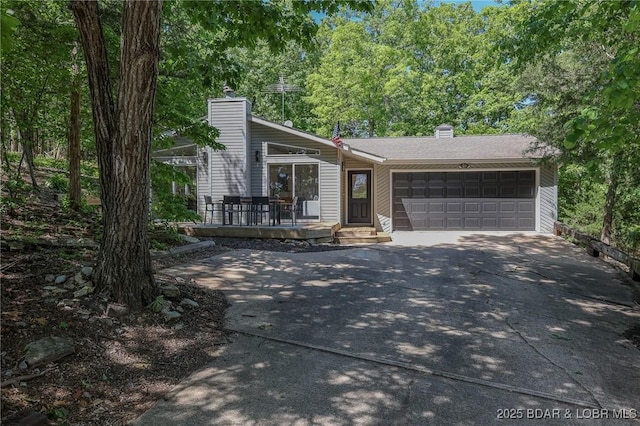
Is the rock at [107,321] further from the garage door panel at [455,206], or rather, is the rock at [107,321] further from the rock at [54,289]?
the garage door panel at [455,206]

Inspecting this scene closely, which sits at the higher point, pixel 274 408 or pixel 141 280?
pixel 141 280

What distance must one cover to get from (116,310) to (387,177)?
39.6 feet

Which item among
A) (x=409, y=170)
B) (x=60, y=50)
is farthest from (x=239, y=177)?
(x=60, y=50)

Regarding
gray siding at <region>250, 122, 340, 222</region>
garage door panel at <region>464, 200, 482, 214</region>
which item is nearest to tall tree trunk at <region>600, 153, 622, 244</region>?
garage door panel at <region>464, 200, 482, 214</region>

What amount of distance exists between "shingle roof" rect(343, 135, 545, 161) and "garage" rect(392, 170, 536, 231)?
67 cm

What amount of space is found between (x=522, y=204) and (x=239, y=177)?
387 inches

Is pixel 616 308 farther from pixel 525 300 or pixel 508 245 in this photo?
pixel 508 245

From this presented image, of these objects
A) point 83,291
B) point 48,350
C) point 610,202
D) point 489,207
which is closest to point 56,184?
point 83,291

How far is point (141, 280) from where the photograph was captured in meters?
4.45

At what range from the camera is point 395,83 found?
22.7 m

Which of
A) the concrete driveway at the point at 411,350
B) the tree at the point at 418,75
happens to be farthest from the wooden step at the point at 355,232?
the tree at the point at 418,75

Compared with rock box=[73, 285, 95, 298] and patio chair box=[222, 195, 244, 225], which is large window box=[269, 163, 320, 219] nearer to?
patio chair box=[222, 195, 244, 225]

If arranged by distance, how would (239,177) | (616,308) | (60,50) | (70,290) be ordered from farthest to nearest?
1. (239,177)
2. (60,50)
3. (616,308)
4. (70,290)

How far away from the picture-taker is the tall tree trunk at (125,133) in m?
4.14
